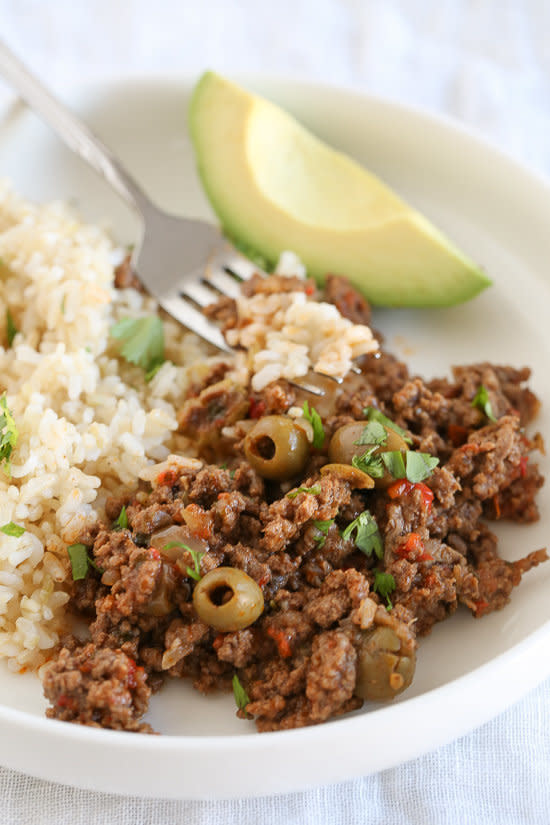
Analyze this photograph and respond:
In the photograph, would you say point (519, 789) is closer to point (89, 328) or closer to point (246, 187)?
point (89, 328)

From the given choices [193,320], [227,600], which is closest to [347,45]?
[193,320]

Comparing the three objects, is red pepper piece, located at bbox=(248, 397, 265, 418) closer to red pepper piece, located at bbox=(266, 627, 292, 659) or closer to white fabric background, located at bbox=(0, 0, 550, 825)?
red pepper piece, located at bbox=(266, 627, 292, 659)

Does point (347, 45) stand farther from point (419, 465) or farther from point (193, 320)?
point (419, 465)

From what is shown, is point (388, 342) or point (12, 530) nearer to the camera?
point (12, 530)

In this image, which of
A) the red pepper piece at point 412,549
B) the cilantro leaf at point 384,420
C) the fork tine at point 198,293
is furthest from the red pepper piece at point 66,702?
the fork tine at point 198,293

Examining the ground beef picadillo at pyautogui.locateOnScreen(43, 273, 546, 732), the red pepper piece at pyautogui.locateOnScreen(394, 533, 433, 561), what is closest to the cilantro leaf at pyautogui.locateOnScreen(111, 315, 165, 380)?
the ground beef picadillo at pyautogui.locateOnScreen(43, 273, 546, 732)

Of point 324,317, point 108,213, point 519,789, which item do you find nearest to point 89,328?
point 324,317
